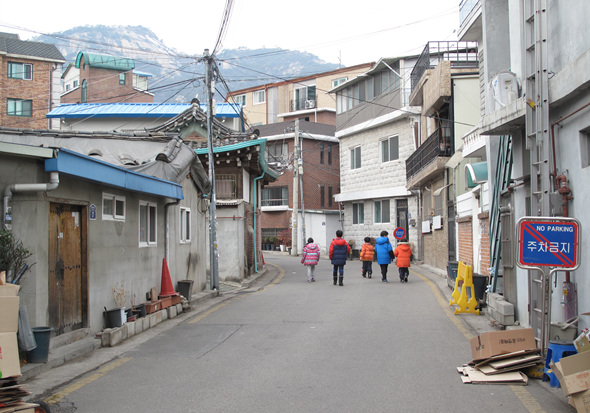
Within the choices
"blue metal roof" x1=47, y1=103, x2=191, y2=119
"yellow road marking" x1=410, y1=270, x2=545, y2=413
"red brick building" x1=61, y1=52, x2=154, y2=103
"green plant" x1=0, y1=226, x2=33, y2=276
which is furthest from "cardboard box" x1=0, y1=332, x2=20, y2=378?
"red brick building" x1=61, y1=52, x2=154, y2=103

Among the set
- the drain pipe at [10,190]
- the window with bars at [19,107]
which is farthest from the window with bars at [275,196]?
the drain pipe at [10,190]

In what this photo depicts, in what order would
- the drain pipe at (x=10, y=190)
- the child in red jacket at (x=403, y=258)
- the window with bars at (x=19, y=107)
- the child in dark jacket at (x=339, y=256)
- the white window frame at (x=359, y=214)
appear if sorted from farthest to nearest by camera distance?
the window with bars at (x=19, y=107) < the white window frame at (x=359, y=214) < the child in red jacket at (x=403, y=258) < the child in dark jacket at (x=339, y=256) < the drain pipe at (x=10, y=190)

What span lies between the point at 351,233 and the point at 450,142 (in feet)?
56.8

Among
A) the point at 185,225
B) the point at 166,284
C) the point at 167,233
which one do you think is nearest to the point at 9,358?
the point at 166,284

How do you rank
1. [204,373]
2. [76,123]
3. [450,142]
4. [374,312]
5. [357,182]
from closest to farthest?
[204,373]
[374,312]
[450,142]
[76,123]
[357,182]

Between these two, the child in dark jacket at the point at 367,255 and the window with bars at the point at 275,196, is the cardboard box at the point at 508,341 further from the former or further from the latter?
the window with bars at the point at 275,196

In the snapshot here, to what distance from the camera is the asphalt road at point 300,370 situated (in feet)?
19.9

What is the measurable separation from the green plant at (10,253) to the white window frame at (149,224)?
4496 mm

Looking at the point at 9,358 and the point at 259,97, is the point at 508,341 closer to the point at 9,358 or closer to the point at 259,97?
the point at 9,358

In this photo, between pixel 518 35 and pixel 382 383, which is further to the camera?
pixel 518 35

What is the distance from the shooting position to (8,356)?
5.63 meters

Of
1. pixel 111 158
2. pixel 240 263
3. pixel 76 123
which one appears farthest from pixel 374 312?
pixel 76 123

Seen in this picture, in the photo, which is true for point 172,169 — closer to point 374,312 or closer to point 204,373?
point 374,312

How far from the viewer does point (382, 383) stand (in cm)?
681
